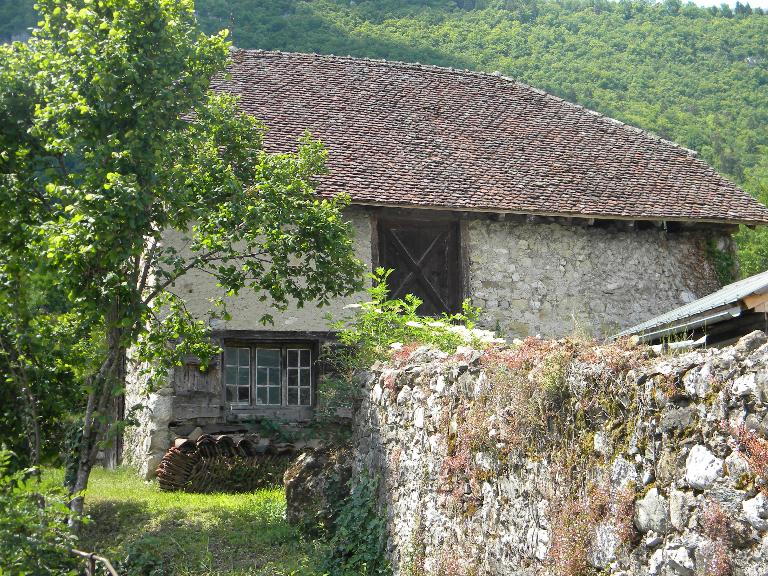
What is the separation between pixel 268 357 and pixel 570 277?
468cm

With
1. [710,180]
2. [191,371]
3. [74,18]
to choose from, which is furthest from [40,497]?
[710,180]

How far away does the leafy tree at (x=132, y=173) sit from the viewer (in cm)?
906

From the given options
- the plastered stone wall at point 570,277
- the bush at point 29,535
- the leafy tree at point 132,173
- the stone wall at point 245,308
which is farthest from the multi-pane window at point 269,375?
the bush at point 29,535

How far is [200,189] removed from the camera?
1017cm

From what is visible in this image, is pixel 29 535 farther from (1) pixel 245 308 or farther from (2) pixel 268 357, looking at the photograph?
(2) pixel 268 357

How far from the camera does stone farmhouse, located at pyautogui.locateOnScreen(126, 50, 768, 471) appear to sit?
13.8 meters

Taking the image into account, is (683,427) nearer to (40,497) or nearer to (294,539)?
(40,497)

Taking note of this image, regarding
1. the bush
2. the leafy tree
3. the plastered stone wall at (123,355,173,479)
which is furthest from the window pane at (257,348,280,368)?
the bush

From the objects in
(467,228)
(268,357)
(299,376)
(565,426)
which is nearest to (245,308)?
(268,357)

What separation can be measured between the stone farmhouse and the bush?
6.97m

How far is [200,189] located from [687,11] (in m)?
32.0

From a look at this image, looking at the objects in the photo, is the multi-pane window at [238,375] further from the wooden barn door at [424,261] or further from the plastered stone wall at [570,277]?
the plastered stone wall at [570,277]

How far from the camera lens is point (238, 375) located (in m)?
14.0

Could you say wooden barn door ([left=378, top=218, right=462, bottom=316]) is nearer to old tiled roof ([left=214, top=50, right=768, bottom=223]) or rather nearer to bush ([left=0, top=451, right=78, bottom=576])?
old tiled roof ([left=214, top=50, right=768, bottom=223])
